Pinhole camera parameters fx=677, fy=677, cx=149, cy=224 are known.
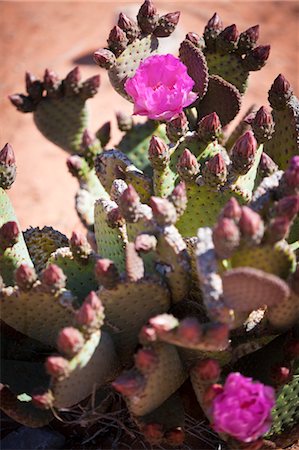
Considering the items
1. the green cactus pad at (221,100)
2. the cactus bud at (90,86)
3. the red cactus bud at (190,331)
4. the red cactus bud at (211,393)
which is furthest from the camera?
the cactus bud at (90,86)

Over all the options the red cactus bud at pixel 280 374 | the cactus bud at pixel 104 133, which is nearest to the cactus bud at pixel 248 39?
the cactus bud at pixel 104 133

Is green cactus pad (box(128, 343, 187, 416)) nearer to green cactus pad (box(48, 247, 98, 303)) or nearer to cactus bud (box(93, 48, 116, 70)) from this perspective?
green cactus pad (box(48, 247, 98, 303))

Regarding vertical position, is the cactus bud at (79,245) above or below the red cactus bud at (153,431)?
above

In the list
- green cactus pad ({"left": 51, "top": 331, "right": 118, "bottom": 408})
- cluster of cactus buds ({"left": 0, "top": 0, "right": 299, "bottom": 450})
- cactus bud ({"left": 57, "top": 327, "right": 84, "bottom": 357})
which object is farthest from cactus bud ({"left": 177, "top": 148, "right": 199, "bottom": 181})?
cactus bud ({"left": 57, "top": 327, "right": 84, "bottom": 357})

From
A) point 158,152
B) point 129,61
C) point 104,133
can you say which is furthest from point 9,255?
point 104,133

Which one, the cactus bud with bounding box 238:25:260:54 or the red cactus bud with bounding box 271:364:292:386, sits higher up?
the cactus bud with bounding box 238:25:260:54

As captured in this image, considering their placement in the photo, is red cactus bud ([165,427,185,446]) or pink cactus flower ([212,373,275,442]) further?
red cactus bud ([165,427,185,446])

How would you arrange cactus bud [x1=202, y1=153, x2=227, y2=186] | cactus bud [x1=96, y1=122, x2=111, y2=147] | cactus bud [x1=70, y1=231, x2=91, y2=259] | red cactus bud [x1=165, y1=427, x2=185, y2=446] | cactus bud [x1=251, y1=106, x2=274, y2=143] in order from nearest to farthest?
1. red cactus bud [x1=165, y1=427, x2=185, y2=446]
2. cactus bud [x1=70, y1=231, x2=91, y2=259]
3. cactus bud [x1=202, y1=153, x2=227, y2=186]
4. cactus bud [x1=251, y1=106, x2=274, y2=143]
5. cactus bud [x1=96, y1=122, x2=111, y2=147]

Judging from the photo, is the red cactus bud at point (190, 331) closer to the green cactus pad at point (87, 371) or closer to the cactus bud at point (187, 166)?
the green cactus pad at point (87, 371)
